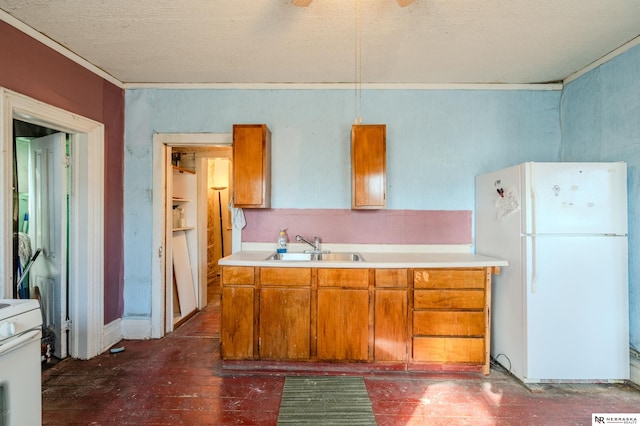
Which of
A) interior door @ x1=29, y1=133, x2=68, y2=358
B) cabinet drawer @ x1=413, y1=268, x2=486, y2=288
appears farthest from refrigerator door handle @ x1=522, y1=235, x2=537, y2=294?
interior door @ x1=29, y1=133, x2=68, y2=358

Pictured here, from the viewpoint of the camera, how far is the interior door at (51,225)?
2.75m

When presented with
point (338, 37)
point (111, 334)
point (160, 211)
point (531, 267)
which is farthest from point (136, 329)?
point (531, 267)

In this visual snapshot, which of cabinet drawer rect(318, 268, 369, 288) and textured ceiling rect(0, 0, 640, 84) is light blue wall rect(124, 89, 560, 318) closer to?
textured ceiling rect(0, 0, 640, 84)

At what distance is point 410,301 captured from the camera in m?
2.54

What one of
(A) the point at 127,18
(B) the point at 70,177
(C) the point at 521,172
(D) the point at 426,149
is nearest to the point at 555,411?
(C) the point at 521,172

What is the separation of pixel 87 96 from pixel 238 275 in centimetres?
205

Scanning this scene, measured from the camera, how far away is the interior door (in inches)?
108

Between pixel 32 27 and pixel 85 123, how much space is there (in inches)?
28.5

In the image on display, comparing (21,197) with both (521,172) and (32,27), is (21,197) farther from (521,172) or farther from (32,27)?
(521,172)

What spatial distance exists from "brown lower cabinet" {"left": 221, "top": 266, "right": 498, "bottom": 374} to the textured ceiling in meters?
1.75

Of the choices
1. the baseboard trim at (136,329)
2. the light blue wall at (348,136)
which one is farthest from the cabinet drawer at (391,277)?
the baseboard trim at (136,329)

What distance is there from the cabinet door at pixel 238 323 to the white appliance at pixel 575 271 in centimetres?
210

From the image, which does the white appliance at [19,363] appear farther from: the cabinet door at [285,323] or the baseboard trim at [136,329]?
the baseboard trim at [136,329]

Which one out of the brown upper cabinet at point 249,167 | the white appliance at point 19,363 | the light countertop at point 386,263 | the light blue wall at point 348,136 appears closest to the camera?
the white appliance at point 19,363
